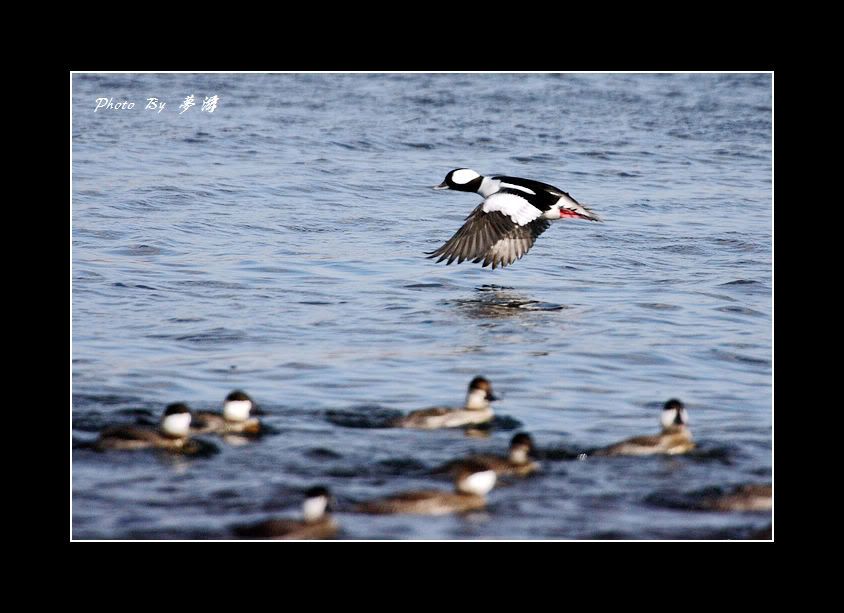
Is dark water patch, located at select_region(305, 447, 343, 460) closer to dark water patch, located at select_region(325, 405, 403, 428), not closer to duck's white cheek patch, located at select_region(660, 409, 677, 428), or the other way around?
dark water patch, located at select_region(325, 405, 403, 428)

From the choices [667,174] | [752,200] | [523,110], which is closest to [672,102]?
[523,110]

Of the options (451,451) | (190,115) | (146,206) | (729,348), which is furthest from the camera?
(190,115)

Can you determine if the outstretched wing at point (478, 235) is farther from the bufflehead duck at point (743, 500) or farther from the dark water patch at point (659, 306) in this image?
the bufflehead duck at point (743, 500)

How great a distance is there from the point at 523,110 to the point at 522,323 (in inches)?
499

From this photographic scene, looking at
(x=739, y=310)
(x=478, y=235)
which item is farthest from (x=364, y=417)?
(x=739, y=310)

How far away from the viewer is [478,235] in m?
12.0

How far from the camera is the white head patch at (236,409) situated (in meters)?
7.75

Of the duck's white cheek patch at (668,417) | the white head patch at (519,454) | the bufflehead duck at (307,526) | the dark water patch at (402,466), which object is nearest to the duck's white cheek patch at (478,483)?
the white head patch at (519,454)

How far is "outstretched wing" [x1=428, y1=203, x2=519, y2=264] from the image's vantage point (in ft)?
39.2

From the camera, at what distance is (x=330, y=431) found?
791 centimetres

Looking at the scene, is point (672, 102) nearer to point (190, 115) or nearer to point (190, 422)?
point (190, 115)

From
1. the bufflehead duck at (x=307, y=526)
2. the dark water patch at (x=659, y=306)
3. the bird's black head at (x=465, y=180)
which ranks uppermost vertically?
the bird's black head at (x=465, y=180)

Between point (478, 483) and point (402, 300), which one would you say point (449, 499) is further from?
point (402, 300)

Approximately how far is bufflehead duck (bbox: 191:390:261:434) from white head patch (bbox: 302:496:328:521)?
1595 millimetres
